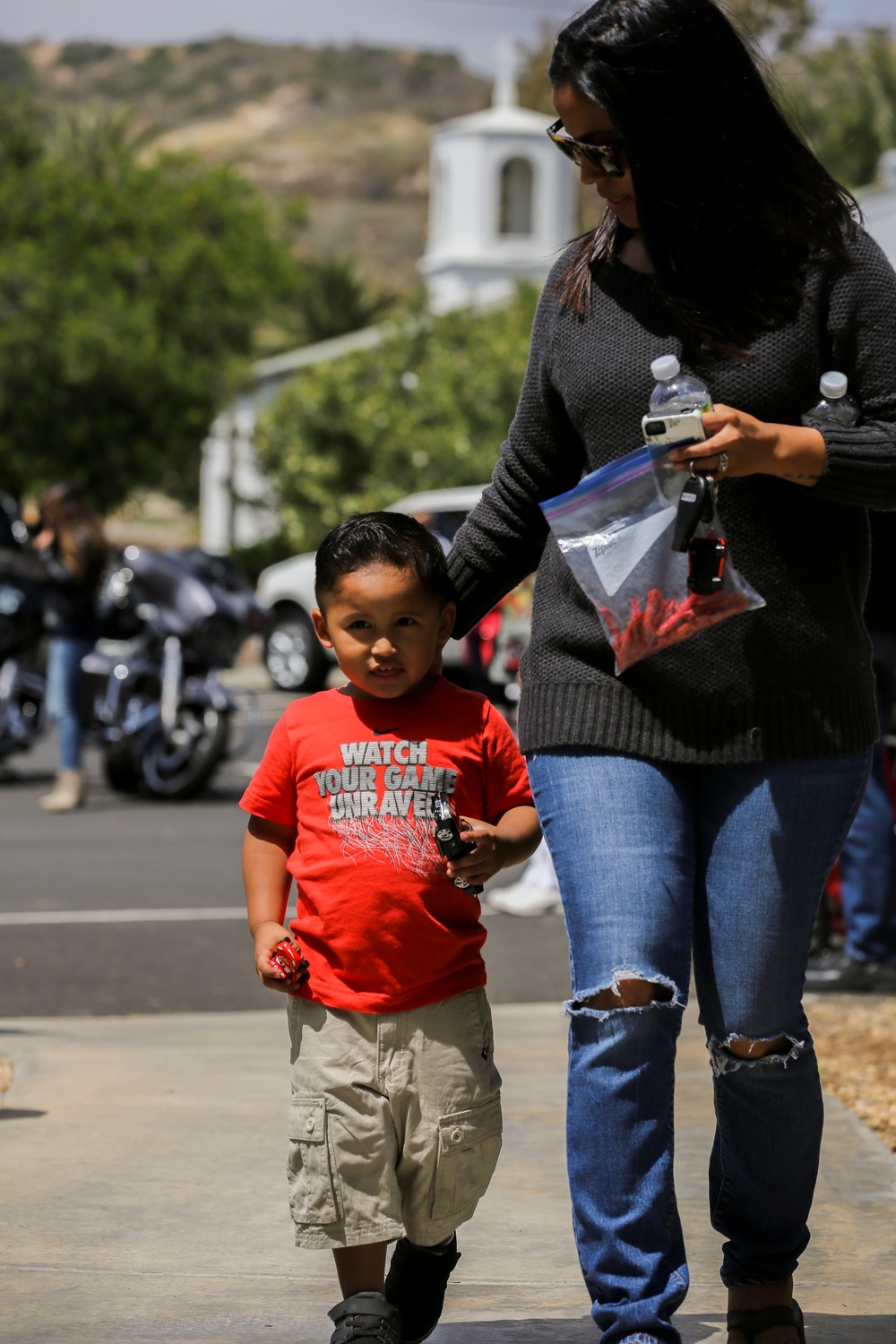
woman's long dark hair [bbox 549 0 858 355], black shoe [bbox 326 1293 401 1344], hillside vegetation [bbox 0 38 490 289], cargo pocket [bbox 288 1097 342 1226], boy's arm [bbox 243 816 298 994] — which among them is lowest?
black shoe [bbox 326 1293 401 1344]

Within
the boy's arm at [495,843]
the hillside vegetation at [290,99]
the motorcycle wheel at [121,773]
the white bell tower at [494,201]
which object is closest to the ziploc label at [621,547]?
the boy's arm at [495,843]

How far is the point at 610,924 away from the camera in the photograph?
118 inches

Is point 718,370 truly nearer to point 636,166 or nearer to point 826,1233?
point 636,166

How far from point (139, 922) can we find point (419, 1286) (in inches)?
206

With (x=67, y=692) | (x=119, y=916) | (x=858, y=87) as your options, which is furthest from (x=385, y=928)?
(x=858, y=87)

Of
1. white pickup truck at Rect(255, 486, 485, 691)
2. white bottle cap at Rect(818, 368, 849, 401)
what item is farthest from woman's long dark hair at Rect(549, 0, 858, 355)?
white pickup truck at Rect(255, 486, 485, 691)

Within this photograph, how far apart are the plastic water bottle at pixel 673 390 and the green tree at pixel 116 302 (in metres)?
27.2

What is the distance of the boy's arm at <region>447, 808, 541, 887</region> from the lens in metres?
3.01

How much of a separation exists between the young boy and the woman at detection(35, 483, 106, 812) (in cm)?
884

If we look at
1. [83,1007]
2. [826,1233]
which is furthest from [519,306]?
[826,1233]

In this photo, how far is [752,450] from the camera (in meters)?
2.85

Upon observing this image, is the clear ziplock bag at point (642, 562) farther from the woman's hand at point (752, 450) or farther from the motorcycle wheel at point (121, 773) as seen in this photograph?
the motorcycle wheel at point (121, 773)

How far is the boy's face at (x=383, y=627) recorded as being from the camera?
10.3 ft

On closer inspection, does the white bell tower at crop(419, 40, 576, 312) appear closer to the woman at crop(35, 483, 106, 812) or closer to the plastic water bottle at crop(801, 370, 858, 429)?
the woman at crop(35, 483, 106, 812)
